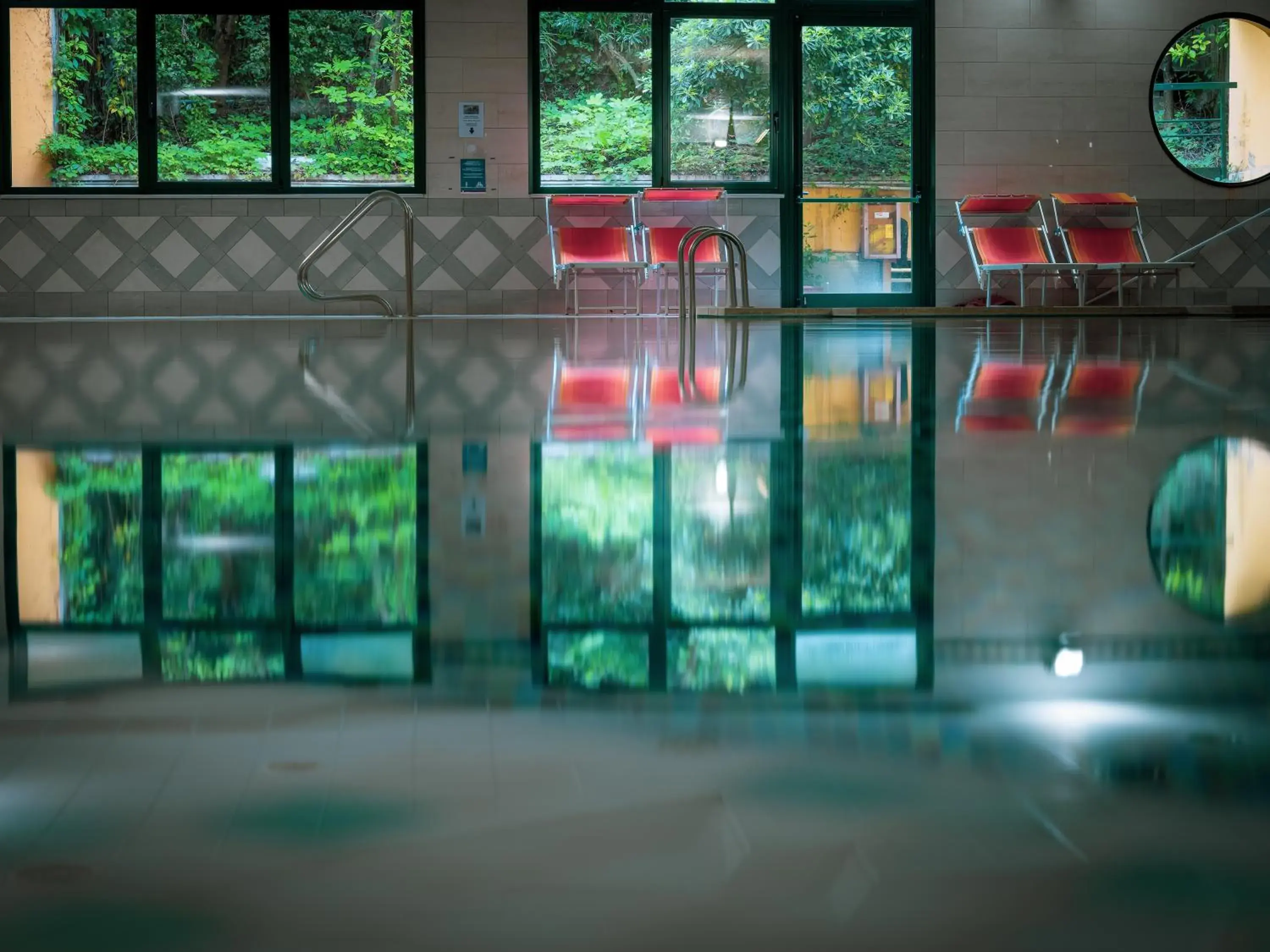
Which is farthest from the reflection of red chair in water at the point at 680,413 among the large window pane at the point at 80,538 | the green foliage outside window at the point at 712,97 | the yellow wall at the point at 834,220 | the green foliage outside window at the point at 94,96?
the green foliage outside window at the point at 94,96

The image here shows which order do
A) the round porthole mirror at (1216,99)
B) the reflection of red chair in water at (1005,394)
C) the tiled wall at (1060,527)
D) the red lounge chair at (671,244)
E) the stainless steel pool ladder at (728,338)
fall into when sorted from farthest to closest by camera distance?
the round porthole mirror at (1216,99)
the red lounge chair at (671,244)
the stainless steel pool ladder at (728,338)
the reflection of red chair in water at (1005,394)
the tiled wall at (1060,527)

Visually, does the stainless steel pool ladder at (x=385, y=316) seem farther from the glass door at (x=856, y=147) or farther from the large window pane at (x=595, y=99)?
the glass door at (x=856, y=147)

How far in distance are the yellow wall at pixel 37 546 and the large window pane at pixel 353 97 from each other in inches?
354

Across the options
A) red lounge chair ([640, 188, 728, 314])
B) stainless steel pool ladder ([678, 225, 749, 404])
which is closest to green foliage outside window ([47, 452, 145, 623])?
stainless steel pool ladder ([678, 225, 749, 404])

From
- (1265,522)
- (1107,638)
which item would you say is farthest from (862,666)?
(1265,522)

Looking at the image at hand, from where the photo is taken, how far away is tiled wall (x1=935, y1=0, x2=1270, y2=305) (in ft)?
33.4

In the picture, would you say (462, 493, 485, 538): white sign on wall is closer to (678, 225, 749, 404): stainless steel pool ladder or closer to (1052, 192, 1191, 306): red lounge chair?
(678, 225, 749, 404): stainless steel pool ladder

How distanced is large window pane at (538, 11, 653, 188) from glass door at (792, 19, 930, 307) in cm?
108

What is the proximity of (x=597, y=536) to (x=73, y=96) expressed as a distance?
33.1 ft

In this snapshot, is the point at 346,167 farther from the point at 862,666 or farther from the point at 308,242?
the point at 862,666

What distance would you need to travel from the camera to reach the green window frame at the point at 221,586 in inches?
21.1

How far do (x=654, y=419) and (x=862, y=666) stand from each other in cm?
125

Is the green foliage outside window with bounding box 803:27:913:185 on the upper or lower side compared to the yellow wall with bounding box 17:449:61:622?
upper

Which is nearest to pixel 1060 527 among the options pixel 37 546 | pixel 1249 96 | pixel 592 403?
pixel 37 546
